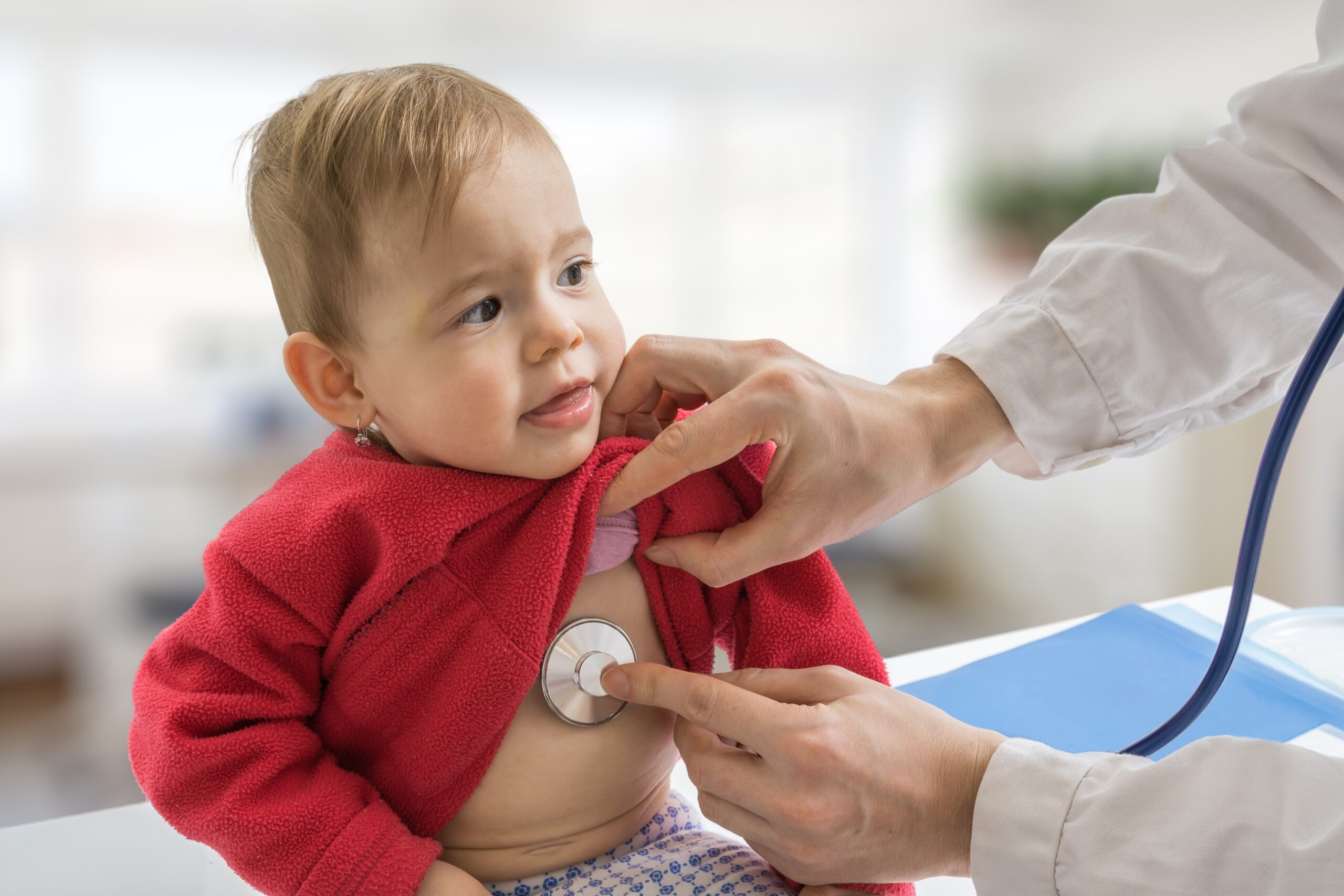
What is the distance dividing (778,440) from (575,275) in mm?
202

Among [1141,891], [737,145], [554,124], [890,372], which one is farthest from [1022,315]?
[890,372]

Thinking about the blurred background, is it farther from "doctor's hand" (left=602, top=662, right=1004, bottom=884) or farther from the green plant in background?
"doctor's hand" (left=602, top=662, right=1004, bottom=884)

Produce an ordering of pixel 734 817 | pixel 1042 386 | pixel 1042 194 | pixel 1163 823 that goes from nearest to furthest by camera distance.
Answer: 1. pixel 1163 823
2. pixel 734 817
3. pixel 1042 386
4. pixel 1042 194

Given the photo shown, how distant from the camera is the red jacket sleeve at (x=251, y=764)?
0.68 m

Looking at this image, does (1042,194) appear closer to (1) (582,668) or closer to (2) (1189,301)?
(2) (1189,301)

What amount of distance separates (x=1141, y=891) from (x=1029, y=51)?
3535 mm

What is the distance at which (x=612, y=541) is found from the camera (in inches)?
30.4

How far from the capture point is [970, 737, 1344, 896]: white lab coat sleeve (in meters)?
0.60

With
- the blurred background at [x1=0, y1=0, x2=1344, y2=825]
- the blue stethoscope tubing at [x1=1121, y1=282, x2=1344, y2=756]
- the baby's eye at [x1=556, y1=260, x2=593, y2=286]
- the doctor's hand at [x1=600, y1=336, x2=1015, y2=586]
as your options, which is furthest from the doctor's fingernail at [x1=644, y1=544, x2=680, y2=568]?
the blurred background at [x1=0, y1=0, x2=1344, y2=825]

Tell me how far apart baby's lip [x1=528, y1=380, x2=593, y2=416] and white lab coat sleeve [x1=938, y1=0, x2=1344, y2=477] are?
0.37 meters

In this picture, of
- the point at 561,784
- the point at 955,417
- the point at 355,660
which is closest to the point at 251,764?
the point at 355,660

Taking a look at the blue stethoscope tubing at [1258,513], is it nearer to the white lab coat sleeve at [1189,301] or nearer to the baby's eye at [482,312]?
the white lab coat sleeve at [1189,301]

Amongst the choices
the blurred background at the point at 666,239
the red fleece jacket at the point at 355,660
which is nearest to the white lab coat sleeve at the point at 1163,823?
the red fleece jacket at the point at 355,660

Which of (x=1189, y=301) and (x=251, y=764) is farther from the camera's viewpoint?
(x=1189, y=301)
